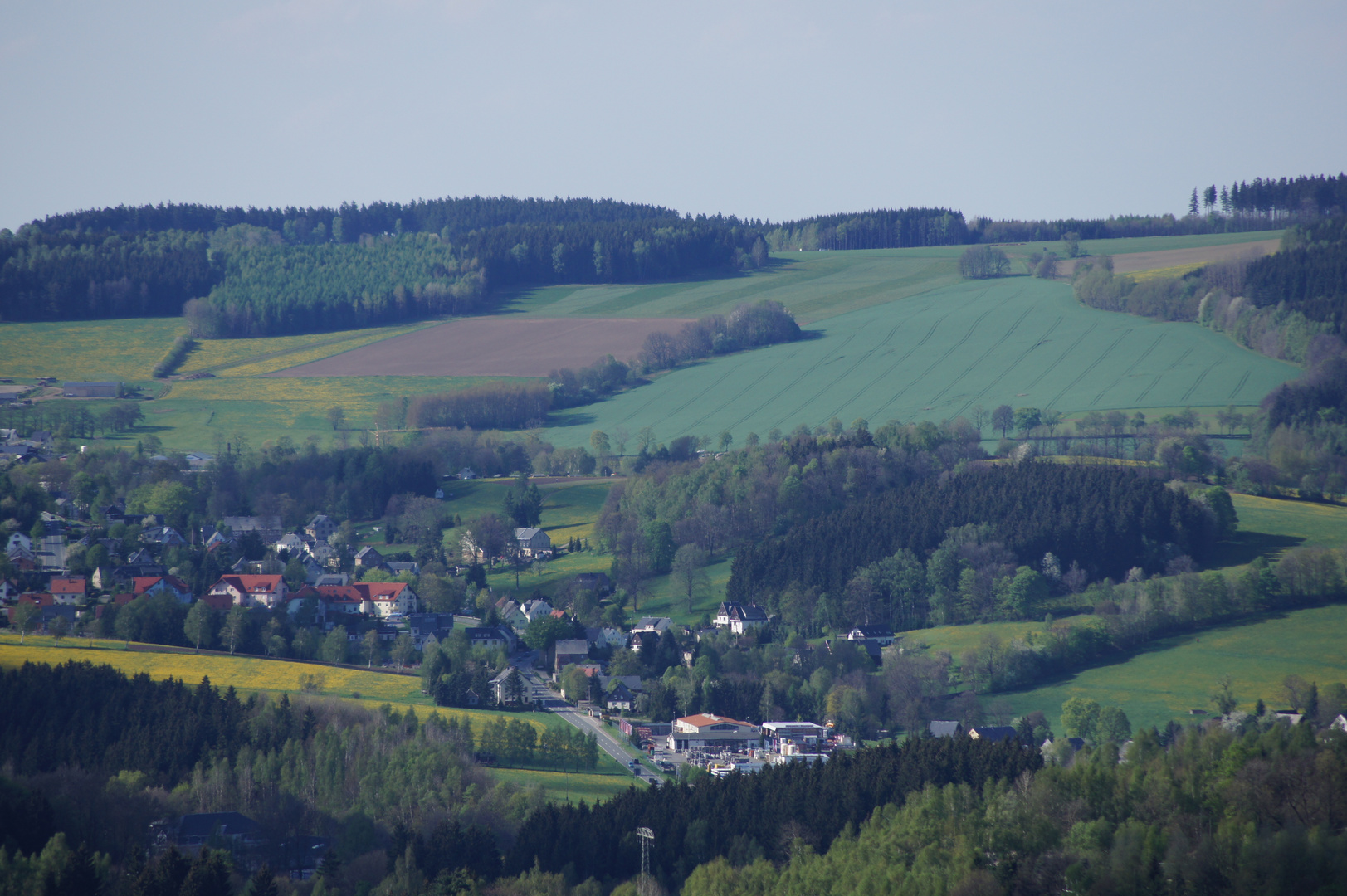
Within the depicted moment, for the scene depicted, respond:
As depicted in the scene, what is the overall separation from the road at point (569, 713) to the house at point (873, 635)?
18.5 m

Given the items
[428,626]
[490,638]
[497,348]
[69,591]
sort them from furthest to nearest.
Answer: [497,348], [428,626], [69,591], [490,638]

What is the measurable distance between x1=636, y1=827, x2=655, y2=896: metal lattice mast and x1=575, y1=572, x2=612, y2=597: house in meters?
44.1

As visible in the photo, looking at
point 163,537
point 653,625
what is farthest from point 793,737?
point 163,537

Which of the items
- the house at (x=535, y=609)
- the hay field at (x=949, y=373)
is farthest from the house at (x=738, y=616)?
the hay field at (x=949, y=373)

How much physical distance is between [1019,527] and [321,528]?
2185 inches

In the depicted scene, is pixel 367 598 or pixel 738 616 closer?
pixel 738 616

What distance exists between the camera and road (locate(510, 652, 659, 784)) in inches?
2894

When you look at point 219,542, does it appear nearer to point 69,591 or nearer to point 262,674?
point 69,591

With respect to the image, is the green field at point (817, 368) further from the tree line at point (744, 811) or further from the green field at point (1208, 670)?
the tree line at point (744, 811)

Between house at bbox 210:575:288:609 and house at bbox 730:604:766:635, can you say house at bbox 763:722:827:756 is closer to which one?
house at bbox 730:604:766:635

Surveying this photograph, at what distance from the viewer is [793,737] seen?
255 ft

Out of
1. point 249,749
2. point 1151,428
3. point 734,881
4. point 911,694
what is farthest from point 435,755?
point 1151,428

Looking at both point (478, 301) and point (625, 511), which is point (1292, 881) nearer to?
point (625, 511)

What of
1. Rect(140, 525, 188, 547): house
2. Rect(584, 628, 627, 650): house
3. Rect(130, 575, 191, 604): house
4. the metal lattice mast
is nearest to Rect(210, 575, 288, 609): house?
Rect(130, 575, 191, 604): house
